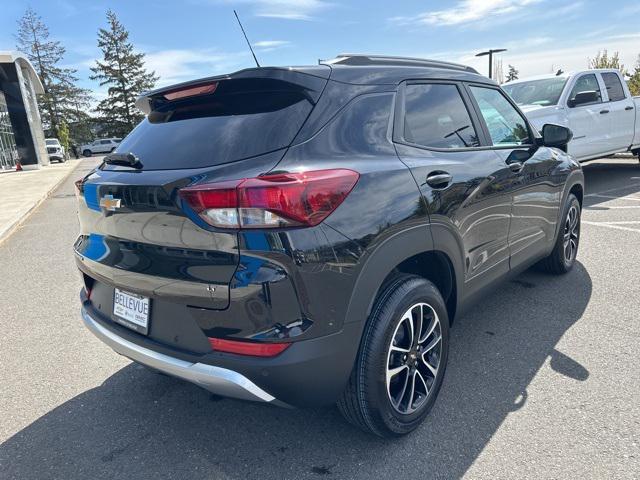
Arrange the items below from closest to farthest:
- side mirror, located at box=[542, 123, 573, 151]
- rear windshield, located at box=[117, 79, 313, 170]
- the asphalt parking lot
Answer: rear windshield, located at box=[117, 79, 313, 170], the asphalt parking lot, side mirror, located at box=[542, 123, 573, 151]

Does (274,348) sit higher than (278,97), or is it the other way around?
(278,97)

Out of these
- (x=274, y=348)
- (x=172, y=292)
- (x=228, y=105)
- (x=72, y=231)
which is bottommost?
(x=72, y=231)

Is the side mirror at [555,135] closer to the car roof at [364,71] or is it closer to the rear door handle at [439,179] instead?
the car roof at [364,71]

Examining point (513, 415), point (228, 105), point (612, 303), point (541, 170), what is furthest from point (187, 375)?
point (612, 303)

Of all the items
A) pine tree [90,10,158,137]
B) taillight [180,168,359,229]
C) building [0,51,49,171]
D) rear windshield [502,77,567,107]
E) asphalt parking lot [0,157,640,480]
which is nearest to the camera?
taillight [180,168,359,229]

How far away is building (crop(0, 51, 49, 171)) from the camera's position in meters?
28.2

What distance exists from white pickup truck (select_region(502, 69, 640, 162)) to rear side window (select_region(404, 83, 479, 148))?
210 inches

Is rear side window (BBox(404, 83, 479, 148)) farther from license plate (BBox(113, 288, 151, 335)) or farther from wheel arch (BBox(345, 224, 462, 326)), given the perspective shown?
license plate (BBox(113, 288, 151, 335))

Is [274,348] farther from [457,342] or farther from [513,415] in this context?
[457,342]

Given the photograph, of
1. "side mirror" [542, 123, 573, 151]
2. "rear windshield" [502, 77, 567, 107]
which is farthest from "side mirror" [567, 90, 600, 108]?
"side mirror" [542, 123, 573, 151]

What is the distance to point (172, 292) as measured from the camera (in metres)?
2.03

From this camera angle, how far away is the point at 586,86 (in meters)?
8.55

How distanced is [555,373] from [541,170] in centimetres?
155

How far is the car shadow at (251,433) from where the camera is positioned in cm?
225
